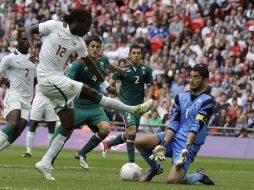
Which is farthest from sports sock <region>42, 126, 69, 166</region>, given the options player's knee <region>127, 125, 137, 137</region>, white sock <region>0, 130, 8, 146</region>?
player's knee <region>127, 125, 137, 137</region>

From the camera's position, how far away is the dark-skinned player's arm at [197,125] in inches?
536

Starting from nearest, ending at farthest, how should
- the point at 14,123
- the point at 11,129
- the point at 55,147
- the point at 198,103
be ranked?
the point at 55,147, the point at 198,103, the point at 11,129, the point at 14,123

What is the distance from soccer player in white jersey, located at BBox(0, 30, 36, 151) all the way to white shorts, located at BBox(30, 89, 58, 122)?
3.49 meters

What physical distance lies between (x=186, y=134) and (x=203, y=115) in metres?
0.49

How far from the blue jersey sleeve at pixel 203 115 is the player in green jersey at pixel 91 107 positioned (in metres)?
4.09

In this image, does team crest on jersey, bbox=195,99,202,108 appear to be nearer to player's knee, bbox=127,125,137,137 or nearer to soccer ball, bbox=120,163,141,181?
soccer ball, bbox=120,163,141,181

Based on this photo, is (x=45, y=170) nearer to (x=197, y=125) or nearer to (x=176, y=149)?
(x=176, y=149)

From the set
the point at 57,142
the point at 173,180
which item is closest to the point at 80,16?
the point at 57,142

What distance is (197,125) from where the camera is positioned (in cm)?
1383

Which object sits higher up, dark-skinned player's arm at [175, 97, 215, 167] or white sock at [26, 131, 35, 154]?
dark-skinned player's arm at [175, 97, 215, 167]

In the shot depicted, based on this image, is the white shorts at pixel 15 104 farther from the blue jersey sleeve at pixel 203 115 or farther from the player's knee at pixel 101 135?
the blue jersey sleeve at pixel 203 115

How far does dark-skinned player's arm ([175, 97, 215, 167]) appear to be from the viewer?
44.7 ft

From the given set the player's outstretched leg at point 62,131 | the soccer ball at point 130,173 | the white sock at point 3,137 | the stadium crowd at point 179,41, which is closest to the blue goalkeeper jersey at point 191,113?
the soccer ball at point 130,173

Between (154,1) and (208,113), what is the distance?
72.8 ft
